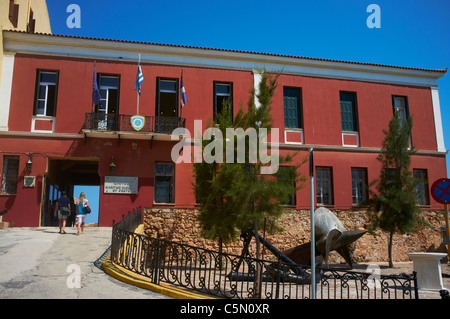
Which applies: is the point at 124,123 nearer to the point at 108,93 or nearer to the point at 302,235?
the point at 108,93

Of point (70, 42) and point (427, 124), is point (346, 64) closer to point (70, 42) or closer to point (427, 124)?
point (427, 124)

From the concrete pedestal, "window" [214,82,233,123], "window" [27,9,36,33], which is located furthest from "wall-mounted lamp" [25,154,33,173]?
the concrete pedestal

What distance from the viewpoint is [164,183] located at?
17.7 m

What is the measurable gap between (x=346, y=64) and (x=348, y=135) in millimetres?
3648

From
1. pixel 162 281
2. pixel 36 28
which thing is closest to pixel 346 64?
pixel 162 281

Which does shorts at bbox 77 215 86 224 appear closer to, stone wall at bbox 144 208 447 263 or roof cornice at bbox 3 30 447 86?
stone wall at bbox 144 208 447 263

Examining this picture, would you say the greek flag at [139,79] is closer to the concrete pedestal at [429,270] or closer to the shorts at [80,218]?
the shorts at [80,218]

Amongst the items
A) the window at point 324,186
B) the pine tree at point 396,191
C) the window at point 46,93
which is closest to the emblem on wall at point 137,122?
the window at point 46,93

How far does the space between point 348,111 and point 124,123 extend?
1125 cm

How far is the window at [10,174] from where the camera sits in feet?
53.4

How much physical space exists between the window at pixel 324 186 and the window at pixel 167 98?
24.7ft

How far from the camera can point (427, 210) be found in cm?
1991

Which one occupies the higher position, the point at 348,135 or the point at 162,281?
the point at 348,135

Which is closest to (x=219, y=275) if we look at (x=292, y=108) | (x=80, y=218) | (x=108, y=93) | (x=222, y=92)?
(x=80, y=218)
